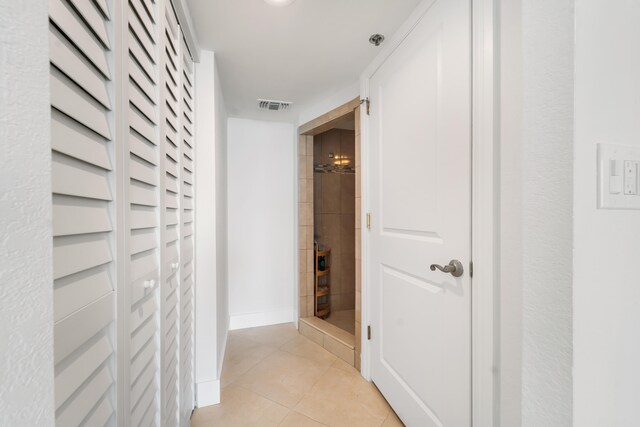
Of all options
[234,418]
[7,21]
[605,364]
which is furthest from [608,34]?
[234,418]

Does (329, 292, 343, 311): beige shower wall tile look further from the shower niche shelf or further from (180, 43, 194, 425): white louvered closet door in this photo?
(180, 43, 194, 425): white louvered closet door

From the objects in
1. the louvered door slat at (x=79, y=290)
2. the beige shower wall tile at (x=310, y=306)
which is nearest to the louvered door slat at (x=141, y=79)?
the louvered door slat at (x=79, y=290)

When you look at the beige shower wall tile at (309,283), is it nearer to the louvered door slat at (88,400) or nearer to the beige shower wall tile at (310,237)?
the beige shower wall tile at (310,237)

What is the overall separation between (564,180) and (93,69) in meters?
1.00

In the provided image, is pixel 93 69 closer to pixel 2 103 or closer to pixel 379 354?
pixel 2 103

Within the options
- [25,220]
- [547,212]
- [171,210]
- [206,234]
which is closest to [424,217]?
[547,212]

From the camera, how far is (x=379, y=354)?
1.90m

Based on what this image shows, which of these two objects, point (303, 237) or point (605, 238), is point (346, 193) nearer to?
point (303, 237)

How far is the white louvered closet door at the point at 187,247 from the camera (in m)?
1.43

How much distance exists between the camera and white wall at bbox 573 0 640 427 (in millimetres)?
617

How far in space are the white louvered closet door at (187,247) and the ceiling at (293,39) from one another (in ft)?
0.86

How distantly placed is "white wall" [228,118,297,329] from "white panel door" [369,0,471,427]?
146 centimetres

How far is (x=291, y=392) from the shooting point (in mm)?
1921

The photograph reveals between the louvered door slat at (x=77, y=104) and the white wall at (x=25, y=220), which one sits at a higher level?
the louvered door slat at (x=77, y=104)
